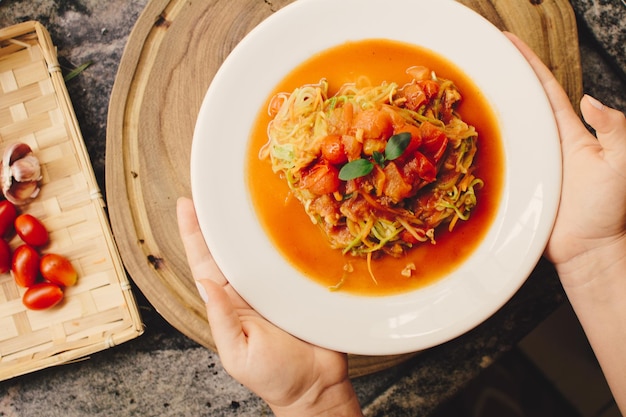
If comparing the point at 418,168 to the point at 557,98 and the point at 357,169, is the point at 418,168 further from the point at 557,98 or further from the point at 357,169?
the point at 557,98

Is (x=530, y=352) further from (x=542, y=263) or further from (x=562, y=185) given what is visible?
(x=562, y=185)

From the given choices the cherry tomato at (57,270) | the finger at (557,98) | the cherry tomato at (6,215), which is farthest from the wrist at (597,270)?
the cherry tomato at (6,215)

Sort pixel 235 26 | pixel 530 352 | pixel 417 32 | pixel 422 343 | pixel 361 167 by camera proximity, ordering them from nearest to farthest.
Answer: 1. pixel 361 167
2. pixel 422 343
3. pixel 417 32
4. pixel 235 26
5. pixel 530 352

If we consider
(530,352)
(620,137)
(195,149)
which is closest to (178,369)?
(195,149)

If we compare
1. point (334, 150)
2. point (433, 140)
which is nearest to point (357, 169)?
point (334, 150)

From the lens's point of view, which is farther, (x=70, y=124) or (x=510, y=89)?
(x=70, y=124)

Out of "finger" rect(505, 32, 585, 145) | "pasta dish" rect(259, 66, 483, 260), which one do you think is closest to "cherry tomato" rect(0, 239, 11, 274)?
"pasta dish" rect(259, 66, 483, 260)
